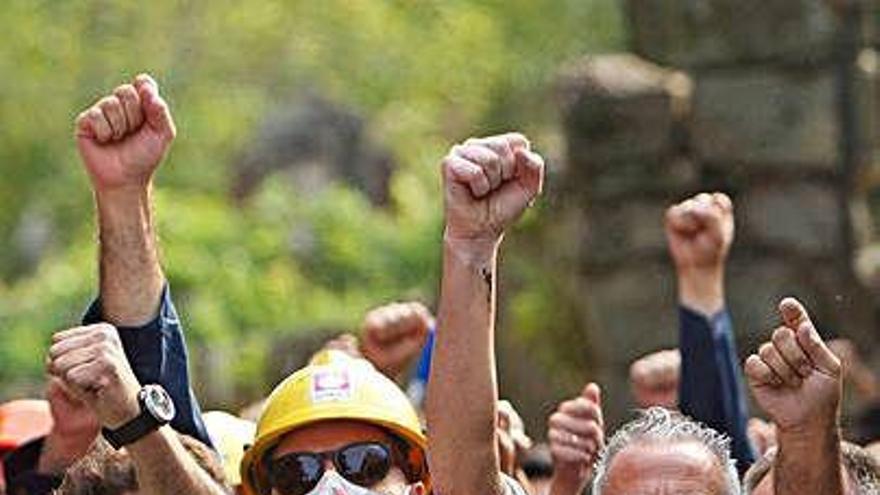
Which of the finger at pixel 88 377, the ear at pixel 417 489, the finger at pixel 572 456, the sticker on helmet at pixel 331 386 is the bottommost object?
the finger at pixel 572 456

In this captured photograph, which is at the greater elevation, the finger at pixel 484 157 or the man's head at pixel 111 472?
the finger at pixel 484 157

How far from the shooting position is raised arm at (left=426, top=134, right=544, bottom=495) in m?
5.01

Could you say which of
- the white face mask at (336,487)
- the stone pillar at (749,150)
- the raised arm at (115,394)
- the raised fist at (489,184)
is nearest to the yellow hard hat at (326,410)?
the white face mask at (336,487)

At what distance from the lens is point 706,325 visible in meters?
6.61

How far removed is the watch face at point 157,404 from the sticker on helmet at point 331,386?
536 millimetres

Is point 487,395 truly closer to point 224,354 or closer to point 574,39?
point 224,354

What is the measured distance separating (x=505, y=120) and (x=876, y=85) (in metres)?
8.04

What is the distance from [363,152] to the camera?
25828 mm

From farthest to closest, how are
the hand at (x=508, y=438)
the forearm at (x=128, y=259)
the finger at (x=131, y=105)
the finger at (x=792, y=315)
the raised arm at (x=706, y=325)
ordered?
the raised arm at (x=706, y=325), the hand at (x=508, y=438), the forearm at (x=128, y=259), the finger at (x=131, y=105), the finger at (x=792, y=315)

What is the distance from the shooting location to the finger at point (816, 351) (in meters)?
4.91

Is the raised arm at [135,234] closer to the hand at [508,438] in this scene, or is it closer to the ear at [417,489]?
the ear at [417,489]

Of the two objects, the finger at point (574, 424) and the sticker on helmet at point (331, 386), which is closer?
the sticker on helmet at point (331, 386)

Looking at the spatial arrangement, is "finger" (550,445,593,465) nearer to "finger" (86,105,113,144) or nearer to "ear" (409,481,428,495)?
"ear" (409,481,428,495)

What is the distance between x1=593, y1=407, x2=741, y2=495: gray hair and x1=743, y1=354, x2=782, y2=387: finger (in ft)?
0.72
